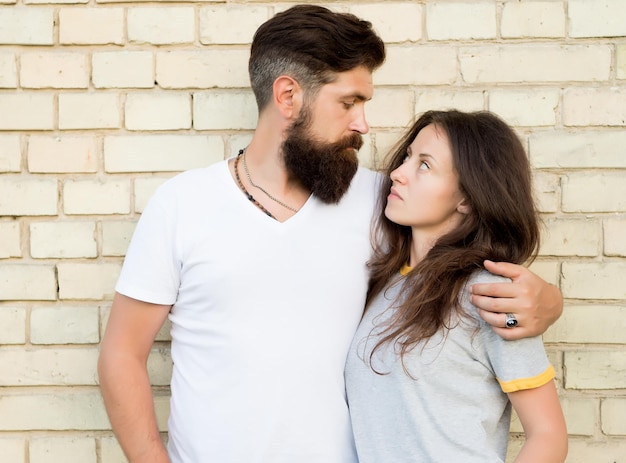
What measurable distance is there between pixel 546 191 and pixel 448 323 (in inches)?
31.8

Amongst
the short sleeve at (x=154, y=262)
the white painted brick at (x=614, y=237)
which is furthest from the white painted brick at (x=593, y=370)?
the short sleeve at (x=154, y=262)

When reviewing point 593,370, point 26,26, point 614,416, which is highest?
point 26,26

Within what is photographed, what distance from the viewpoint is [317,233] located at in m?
2.19

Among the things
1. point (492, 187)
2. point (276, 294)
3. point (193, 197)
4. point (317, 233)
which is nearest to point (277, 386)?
point (276, 294)

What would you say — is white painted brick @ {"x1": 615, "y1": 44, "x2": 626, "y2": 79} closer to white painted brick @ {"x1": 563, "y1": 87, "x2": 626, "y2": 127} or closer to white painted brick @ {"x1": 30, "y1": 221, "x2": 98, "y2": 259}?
white painted brick @ {"x1": 563, "y1": 87, "x2": 626, "y2": 127}

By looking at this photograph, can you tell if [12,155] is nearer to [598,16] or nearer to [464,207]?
[464,207]

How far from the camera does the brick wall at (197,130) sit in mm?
2479

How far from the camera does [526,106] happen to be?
2482 mm

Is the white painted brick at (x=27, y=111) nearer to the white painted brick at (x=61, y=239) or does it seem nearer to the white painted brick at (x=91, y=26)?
the white painted brick at (x=91, y=26)

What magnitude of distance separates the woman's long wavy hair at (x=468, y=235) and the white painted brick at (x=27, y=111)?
128 centimetres

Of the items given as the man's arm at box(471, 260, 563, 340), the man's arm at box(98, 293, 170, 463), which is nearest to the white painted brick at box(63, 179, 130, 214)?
the man's arm at box(98, 293, 170, 463)

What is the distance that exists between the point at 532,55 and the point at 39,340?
205cm

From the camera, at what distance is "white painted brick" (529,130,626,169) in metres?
2.48

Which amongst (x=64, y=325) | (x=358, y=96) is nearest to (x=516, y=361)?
(x=358, y=96)
